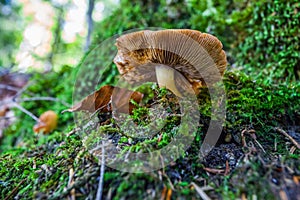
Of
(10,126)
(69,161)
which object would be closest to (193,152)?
(69,161)

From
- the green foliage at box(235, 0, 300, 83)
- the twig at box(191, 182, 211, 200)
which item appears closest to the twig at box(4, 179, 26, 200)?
the twig at box(191, 182, 211, 200)

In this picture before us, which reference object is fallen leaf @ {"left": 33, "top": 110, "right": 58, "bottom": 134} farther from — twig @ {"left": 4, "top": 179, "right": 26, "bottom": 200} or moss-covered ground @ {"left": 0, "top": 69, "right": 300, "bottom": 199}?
twig @ {"left": 4, "top": 179, "right": 26, "bottom": 200}

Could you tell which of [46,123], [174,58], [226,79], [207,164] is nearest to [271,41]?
[226,79]

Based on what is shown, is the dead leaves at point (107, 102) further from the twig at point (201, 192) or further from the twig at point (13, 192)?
the twig at point (201, 192)

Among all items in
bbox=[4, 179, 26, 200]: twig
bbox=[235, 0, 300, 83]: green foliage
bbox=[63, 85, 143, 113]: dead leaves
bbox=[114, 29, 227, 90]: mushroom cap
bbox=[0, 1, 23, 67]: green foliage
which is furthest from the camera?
bbox=[0, 1, 23, 67]: green foliage

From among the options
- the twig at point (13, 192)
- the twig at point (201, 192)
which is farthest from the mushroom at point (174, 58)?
the twig at point (13, 192)

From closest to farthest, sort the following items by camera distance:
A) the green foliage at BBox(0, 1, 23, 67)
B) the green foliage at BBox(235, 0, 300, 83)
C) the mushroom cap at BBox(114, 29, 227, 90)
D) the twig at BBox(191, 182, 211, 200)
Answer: the twig at BBox(191, 182, 211, 200), the mushroom cap at BBox(114, 29, 227, 90), the green foliage at BBox(235, 0, 300, 83), the green foliage at BBox(0, 1, 23, 67)

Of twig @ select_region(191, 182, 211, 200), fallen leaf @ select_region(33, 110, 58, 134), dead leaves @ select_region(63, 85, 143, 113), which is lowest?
fallen leaf @ select_region(33, 110, 58, 134)
